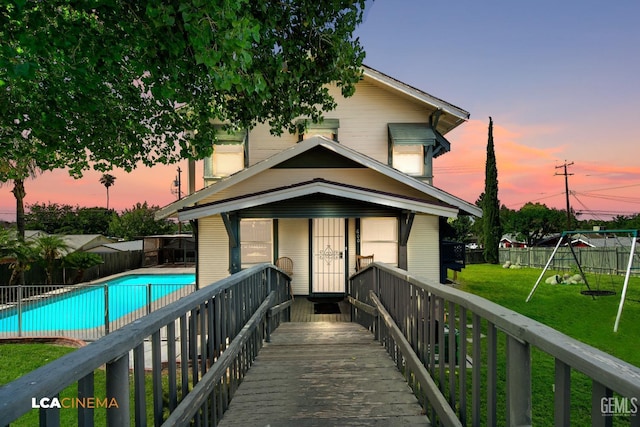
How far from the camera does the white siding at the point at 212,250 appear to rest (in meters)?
11.6

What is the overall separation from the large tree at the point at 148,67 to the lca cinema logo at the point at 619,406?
15.8ft

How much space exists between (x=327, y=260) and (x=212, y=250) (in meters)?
4.07

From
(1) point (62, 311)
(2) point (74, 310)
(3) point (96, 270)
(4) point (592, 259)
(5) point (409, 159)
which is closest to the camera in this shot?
(1) point (62, 311)

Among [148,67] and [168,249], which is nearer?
[148,67]

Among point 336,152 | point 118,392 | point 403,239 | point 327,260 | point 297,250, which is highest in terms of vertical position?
point 336,152

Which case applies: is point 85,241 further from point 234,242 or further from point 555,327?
point 555,327

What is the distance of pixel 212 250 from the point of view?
38.1 feet

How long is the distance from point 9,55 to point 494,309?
601 cm

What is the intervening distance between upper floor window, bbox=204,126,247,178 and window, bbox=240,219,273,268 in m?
2.03

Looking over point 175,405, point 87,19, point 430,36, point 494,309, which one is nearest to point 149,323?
point 175,405

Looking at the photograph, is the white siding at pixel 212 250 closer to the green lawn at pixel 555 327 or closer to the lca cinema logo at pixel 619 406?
the green lawn at pixel 555 327

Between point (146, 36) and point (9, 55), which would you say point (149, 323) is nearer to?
point (9, 55)

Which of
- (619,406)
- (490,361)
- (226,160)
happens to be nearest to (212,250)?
(226,160)

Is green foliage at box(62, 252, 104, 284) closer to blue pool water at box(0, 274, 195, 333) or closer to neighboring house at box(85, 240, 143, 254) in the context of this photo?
neighboring house at box(85, 240, 143, 254)
